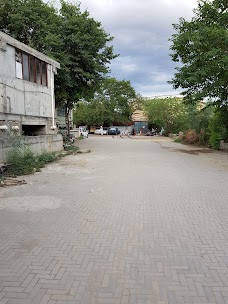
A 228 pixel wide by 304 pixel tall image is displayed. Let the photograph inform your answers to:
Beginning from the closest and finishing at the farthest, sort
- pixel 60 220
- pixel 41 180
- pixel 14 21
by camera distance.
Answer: pixel 60 220
pixel 41 180
pixel 14 21

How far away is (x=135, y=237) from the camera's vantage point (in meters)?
4.69

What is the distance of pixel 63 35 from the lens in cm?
2030


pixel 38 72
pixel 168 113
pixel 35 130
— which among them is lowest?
pixel 35 130

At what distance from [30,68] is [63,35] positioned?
777 cm

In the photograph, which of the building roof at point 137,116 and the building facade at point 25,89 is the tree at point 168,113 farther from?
the building facade at point 25,89

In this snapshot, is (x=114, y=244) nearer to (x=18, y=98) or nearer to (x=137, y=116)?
(x=18, y=98)

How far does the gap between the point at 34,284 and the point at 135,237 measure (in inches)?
74.5

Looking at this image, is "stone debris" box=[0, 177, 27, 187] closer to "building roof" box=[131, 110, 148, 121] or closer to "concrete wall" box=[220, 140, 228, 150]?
"concrete wall" box=[220, 140, 228, 150]

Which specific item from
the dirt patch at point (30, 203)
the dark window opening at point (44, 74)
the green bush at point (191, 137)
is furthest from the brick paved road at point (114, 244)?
the green bush at point (191, 137)

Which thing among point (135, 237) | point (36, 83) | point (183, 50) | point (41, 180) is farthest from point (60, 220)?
point (183, 50)

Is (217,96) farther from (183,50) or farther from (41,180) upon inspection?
(41,180)

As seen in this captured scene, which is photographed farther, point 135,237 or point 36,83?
point 36,83

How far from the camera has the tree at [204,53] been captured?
1359cm

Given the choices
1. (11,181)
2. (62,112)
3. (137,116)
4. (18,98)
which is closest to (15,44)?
(18,98)
